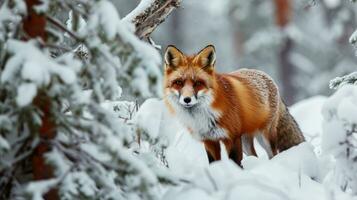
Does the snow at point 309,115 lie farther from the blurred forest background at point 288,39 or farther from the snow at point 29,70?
the snow at point 29,70

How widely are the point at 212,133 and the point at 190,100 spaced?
1.84 ft

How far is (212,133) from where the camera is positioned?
684 centimetres

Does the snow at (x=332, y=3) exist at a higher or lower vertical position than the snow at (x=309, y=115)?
higher

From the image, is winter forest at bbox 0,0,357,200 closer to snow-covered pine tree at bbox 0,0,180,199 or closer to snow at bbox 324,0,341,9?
snow-covered pine tree at bbox 0,0,180,199

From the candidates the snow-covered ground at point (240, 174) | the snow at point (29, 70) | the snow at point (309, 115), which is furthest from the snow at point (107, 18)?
the snow at point (309, 115)

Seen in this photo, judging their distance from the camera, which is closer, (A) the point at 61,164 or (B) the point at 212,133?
(A) the point at 61,164

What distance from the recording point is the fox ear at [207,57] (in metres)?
6.79

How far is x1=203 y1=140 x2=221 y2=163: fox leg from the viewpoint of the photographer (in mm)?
6922

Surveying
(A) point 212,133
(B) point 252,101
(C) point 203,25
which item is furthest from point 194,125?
(C) point 203,25

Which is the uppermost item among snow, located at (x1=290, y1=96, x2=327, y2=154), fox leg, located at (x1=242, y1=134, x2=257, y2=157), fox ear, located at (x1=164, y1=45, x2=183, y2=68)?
fox ear, located at (x1=164, y1=45, x2=183, y2=68)

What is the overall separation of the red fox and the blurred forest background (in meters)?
14.2

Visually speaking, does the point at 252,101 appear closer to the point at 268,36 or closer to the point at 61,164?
the point at 61,164

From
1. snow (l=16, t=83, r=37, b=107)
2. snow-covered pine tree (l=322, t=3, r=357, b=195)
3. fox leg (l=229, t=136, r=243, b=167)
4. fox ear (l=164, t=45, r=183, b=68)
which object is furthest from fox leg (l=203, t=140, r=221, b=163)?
snow (l=16, t=83, r=37, b=107)

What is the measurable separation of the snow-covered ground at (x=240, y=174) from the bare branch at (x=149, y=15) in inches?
44.5
